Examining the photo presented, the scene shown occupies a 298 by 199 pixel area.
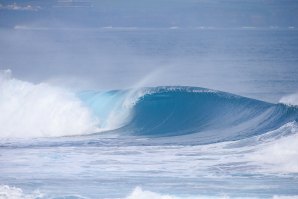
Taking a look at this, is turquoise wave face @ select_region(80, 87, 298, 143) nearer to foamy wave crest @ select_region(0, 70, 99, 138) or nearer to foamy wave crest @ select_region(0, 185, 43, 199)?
foamy wave crest @ select_region(0, 70, 99, 138)

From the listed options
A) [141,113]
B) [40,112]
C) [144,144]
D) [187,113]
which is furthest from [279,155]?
[40,112]

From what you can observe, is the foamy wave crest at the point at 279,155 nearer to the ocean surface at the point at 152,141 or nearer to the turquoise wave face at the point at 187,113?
the ocean surface at the point at 152,141

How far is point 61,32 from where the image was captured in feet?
330

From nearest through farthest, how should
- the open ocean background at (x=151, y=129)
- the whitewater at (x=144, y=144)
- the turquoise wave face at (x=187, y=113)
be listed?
the whitewater at (x=144, y=144), the open ocean background at (x=151, y=129), the turquoise wave face at (x=187, y=113)

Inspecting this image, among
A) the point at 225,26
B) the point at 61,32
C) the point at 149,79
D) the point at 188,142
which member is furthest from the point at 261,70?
the point at 225,26

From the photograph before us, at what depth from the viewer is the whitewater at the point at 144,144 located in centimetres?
1596

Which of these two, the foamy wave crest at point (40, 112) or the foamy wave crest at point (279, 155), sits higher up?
the foamy wave crest at point (40, 112)

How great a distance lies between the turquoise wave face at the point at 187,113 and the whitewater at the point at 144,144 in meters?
0.03

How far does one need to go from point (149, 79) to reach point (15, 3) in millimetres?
68520

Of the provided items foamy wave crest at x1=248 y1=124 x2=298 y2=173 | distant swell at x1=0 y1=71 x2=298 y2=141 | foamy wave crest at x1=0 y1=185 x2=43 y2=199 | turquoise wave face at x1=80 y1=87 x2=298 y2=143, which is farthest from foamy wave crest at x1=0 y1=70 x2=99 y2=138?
foamy wave crest at x1=0 y1=185 x2=43 y2=199

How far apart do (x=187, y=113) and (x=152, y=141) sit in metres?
4.32

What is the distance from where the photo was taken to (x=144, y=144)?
21.8 meters

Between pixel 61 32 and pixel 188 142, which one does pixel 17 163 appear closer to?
pixel 188 142

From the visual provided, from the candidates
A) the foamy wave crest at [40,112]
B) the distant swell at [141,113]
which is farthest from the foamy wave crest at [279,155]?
the foamy wave crest at [40,112]
